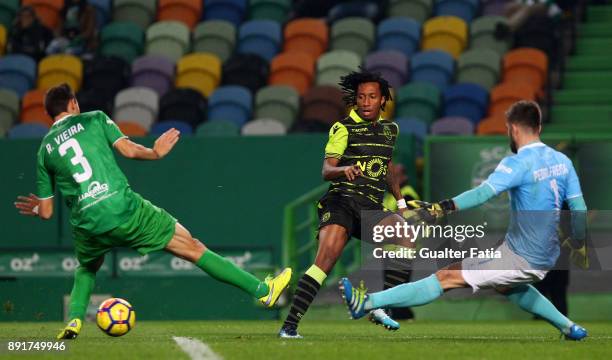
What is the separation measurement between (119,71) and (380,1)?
13.2 feet

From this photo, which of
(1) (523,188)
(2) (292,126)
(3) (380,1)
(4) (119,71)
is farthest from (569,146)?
(1) (523,188)

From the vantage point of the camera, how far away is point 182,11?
21562 mm

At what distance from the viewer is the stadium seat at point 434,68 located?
1902 centimetres

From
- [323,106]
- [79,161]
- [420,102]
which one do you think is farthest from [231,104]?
[79,161]

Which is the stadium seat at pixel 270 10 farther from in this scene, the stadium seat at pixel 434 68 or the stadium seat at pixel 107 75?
the stadium seat at pixel 434 68

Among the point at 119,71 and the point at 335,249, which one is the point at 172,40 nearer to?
the point at 119,71

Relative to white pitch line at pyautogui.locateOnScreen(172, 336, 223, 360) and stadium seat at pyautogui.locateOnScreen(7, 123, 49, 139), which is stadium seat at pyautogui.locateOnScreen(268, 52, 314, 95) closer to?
stadium seat at pyautogui.locateOnScreen(7, 123, 49, 139)

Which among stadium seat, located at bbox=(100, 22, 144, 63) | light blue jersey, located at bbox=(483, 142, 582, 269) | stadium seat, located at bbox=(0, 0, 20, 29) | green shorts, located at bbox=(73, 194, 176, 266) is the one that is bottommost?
green shorts, located at bbox=(73, 194, 176, 266)

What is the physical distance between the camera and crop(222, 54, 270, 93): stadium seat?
19.8m

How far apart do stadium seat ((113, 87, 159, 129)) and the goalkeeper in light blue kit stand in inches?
393

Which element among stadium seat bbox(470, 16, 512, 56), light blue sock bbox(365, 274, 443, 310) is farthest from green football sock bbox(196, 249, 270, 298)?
stadium seat bbox(470, 16, 512, 56)

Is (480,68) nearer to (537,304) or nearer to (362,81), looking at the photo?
(362,81)

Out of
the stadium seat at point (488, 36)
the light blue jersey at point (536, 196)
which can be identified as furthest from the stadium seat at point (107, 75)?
the light blue jersey at point (536, 196)

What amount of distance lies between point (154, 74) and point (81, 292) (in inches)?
408
